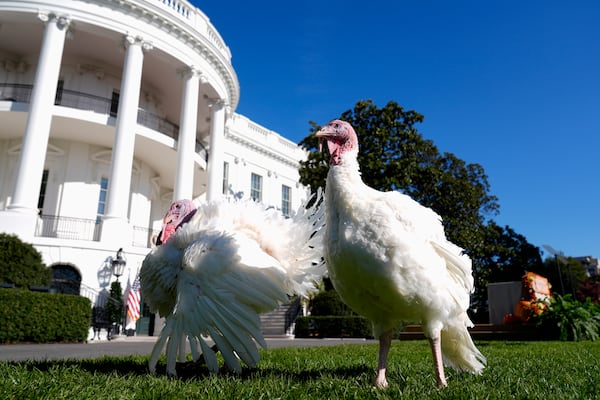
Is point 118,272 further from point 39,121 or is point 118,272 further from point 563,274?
point 563,274

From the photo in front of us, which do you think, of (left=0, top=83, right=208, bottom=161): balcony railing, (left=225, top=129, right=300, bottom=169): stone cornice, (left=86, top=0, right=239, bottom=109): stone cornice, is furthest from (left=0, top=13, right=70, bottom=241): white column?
(left=225, top=129, right=300, bottom=169): stone cornice

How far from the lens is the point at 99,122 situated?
64.2 ft

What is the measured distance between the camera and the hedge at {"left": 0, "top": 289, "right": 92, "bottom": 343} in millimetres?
10852

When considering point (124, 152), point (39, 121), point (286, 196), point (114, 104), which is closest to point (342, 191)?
point (124, 152)

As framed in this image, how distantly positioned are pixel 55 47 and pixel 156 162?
761cm

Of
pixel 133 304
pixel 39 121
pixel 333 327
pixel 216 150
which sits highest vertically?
pixel 216 150

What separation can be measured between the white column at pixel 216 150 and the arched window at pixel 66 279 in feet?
27.1

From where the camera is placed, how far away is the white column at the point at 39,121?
17000mm

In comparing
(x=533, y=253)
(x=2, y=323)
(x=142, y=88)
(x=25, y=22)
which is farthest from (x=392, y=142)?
(x=533, y=253)

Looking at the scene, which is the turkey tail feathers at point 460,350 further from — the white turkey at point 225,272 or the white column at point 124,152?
the white column at point 124,152

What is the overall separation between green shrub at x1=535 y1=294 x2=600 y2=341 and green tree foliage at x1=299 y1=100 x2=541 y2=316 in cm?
826

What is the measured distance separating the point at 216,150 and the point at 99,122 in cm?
681

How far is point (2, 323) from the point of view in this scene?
35.1 ft

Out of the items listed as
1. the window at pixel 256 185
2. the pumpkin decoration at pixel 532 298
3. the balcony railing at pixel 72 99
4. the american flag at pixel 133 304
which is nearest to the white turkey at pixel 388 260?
the pumpkin decoration at pixel 532 298
